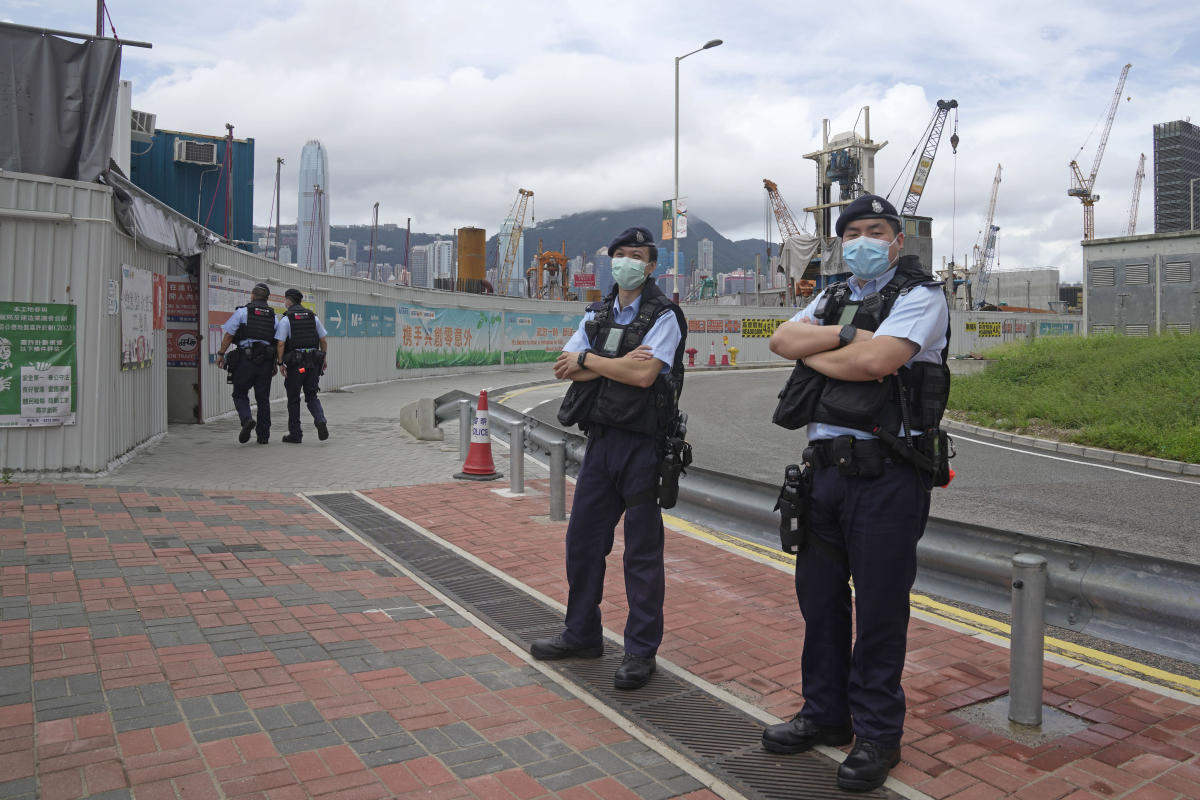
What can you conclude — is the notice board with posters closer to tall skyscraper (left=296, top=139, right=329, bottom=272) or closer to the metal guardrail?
the metal guardrail

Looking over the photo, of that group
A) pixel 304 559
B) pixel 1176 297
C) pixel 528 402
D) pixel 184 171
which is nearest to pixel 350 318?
pixel 528 402

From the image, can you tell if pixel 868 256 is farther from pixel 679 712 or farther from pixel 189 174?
pixel 189 174

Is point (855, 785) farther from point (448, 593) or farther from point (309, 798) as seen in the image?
point (448, 593)

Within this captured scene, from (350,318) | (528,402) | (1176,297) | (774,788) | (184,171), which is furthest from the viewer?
(1176,297)

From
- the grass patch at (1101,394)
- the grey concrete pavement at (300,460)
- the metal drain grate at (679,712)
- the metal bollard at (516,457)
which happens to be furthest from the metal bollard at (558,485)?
the grass patch at (1101,394)

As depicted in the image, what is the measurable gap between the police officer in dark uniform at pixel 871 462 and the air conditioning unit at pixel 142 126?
22791mm

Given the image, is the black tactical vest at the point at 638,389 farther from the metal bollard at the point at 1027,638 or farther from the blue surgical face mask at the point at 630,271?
the metal bollard at the point at 1027,638

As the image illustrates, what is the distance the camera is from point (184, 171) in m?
25.9

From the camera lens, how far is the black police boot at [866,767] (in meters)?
3.09

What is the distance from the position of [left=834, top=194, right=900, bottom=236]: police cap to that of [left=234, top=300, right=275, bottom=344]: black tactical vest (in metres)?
8.91

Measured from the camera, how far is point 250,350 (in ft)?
35.6

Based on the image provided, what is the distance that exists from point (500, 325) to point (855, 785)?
28.4 meters

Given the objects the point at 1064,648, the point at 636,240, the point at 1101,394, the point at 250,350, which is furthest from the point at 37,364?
the point at 1101,394

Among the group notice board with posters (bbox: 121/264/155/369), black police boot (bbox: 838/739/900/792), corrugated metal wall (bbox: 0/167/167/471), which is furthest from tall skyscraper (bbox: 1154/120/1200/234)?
black police boot (bbox: 838/739/900/792)
